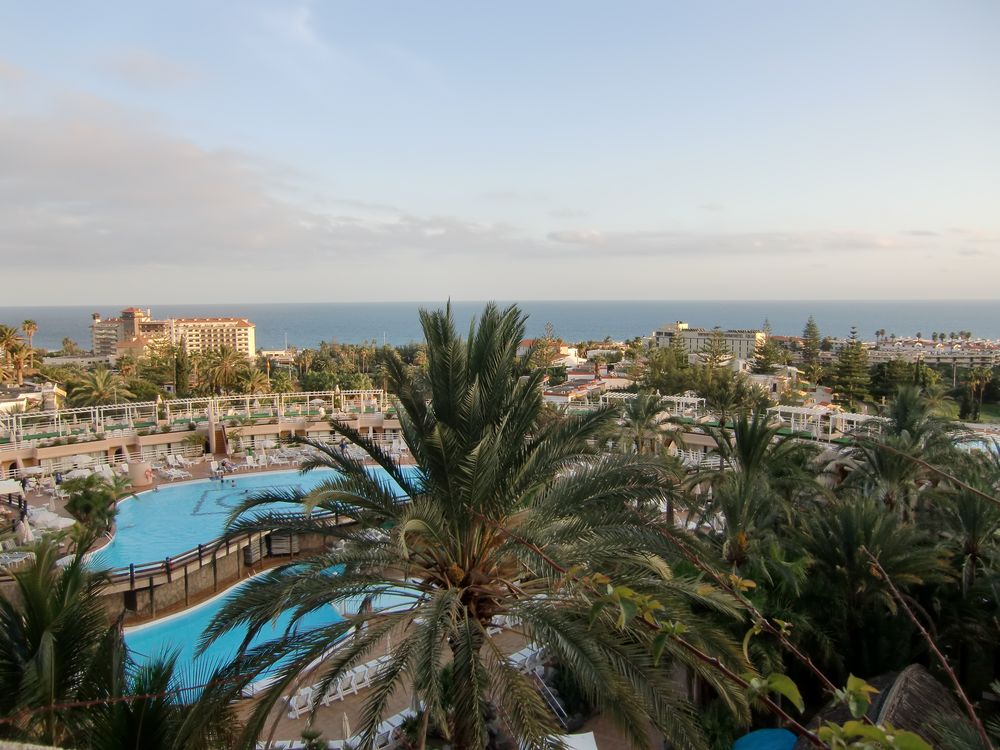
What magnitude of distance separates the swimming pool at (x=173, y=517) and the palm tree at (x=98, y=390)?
10.7 metres

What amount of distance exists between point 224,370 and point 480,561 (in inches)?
1463

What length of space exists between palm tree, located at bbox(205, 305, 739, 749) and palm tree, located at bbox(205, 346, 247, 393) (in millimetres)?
35583

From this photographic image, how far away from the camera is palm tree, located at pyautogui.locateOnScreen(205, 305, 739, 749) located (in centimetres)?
458

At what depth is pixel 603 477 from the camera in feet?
20.1

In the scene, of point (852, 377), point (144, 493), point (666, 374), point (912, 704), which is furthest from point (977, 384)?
point (144, 493)

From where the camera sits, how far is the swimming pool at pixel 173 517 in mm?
16828

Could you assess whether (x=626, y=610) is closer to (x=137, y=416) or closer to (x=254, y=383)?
(x=137, y=416)

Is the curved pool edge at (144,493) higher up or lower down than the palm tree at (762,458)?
lower down

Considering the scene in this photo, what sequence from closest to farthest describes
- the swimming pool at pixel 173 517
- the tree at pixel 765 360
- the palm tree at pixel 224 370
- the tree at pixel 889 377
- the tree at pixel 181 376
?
the swimming pool at pixel 173 517
the palm tree at pixel 224 370
the tree at pixel 181 376
the tree at pixel 889 377
the tree at pixel 765 360

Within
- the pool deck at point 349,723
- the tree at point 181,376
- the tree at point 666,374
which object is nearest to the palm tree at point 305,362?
the tree at point 181,376

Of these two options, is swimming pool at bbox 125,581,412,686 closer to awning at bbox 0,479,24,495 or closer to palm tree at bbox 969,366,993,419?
awning at bbox 0,479,24,495

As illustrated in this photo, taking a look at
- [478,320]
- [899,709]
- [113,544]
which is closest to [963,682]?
[899,709]

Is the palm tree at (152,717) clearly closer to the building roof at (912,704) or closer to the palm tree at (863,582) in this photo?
the building roof at (912,704)

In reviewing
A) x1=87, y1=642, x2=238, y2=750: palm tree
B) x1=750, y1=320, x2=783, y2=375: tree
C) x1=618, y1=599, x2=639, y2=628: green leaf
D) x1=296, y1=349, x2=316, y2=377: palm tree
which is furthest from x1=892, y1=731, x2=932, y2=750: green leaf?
x1=296, y1=349, x2=316, y2=377: palm tree
